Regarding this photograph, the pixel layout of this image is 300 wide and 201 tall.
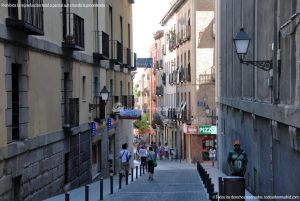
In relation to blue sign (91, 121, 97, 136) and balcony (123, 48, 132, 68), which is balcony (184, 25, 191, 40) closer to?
balcony (123, 48, 132, 68)

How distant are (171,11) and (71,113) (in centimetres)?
4336

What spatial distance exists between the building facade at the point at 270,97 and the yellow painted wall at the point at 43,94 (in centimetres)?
573

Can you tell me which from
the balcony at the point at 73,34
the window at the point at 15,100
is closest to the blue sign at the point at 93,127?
the balcony at the point at 73,34

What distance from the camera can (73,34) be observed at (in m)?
19.4

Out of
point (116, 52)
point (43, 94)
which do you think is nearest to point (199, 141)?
point (116, 52)

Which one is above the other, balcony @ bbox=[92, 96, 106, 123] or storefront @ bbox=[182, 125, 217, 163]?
balcony @ bbox=[92, 96, 106, 123]

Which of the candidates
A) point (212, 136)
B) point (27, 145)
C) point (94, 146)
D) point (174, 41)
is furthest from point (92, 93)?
point (174, 41)

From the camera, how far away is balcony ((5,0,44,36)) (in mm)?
12753

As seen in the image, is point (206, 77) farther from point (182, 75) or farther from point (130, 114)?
point (130, 114)

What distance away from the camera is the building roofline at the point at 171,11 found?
5564cm

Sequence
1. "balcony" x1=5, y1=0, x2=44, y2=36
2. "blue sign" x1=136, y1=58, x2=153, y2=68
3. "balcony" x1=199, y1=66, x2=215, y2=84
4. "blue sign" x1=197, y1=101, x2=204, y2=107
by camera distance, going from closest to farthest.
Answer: "balcony" x1=5, y1=0, x2=44, y2=36
"blue sign" x1=136, y1=58, x2=153, y2=68
"blue sign" x1=197, y1=101, x2=204, y2=107
"balcony" x1=199, y1=66, x2=215, y2=84

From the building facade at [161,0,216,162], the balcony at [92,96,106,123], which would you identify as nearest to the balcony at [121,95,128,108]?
the balcony at [92,96,106,123]

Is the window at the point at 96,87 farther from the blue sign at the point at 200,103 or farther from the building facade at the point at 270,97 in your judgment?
the blue sign at the point at 200,103

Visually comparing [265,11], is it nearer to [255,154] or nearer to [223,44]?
[255,154]
